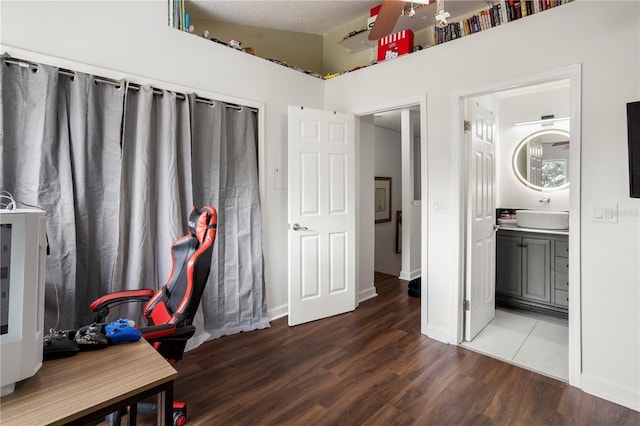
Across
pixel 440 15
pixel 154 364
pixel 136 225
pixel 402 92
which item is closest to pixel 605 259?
pixel 440 15

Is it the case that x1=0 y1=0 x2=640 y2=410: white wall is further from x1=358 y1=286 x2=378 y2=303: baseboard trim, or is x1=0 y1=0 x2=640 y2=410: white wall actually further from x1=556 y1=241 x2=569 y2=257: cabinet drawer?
x1=556 y1=241 x2=569 y2=257: cabinet drawer

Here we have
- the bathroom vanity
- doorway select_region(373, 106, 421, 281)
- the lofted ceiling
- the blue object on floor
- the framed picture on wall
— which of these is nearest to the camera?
the blue object on floor

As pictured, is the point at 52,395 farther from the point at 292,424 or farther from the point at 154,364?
the point at 292,424

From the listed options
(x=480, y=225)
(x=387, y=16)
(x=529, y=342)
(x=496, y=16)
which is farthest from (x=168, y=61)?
(x=529, y=342)

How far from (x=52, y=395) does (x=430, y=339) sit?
8.70ft

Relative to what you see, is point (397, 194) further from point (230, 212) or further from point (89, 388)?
point (89, 388)

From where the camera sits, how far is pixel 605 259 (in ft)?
6.84

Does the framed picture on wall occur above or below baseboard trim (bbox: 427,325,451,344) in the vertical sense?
above

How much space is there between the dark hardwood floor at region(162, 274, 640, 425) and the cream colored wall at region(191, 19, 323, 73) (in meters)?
2.86

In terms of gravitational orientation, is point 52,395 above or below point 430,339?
above

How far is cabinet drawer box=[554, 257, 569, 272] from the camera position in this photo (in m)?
3.27

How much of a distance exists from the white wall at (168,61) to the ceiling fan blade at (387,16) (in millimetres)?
1511

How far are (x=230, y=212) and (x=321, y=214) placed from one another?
0.90 meters

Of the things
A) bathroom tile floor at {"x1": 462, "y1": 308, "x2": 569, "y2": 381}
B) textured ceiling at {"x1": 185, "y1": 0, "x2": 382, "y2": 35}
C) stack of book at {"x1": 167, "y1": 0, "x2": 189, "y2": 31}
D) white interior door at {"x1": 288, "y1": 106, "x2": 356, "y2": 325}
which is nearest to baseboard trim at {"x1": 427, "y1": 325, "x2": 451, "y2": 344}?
bathroom tile floor at {"x1": 462, "y1": 308, "x2": 569, "y2": 381}
